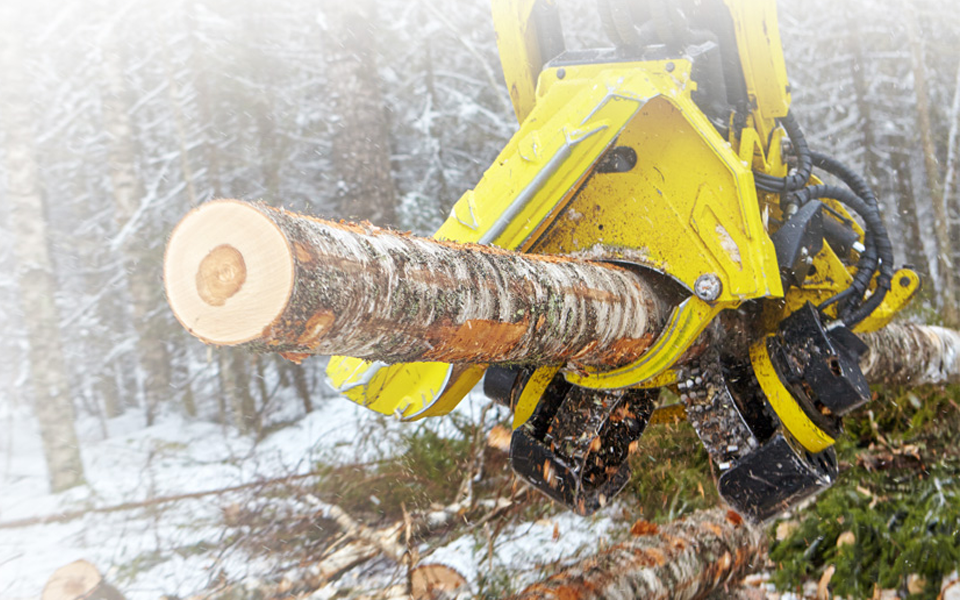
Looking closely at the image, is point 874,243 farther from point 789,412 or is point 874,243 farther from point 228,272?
point 228,272

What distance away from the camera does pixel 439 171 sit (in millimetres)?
9289

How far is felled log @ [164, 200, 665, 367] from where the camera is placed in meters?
1.11

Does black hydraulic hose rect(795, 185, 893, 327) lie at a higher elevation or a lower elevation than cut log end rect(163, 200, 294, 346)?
lower

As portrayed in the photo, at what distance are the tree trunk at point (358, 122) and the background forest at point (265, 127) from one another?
76.3 inches

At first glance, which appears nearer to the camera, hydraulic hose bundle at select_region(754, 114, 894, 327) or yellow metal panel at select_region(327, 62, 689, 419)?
yellow metal panel at select_region(327, 62, 689, 419)

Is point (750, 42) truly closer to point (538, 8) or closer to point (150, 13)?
point (538, 8)

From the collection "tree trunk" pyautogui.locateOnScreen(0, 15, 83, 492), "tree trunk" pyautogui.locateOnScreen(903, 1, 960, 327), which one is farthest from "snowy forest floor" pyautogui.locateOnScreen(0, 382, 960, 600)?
"tree trunk" pyautogui.locateOnScreen(903, 1, 960, 327)

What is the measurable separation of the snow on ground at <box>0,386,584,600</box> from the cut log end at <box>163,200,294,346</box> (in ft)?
7.02

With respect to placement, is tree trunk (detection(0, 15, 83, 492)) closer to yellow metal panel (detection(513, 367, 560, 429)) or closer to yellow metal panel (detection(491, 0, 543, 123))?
yellow metal panel (detection(491, 0, 543, 123))

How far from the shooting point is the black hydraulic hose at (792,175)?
2520 mm

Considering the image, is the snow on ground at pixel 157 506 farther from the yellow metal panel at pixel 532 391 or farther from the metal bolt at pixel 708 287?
the metal bolt at pixel 708 287

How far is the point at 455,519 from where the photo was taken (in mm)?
3521

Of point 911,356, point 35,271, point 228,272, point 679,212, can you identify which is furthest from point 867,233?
point 35,271

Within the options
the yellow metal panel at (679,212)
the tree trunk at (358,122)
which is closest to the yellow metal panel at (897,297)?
the yellow metal panel at (679,212)
